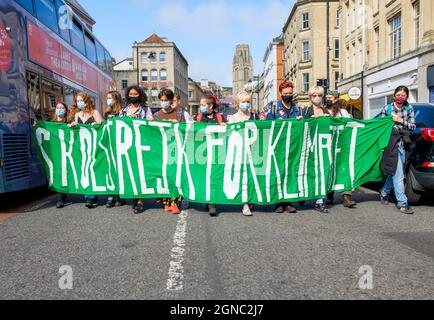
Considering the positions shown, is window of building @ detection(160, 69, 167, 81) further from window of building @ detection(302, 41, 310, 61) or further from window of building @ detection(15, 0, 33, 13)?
window of building @ detection(15, 0, 33, 13)

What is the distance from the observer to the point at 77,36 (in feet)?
35.6

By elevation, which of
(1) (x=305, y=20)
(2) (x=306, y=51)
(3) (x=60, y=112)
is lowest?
(3) (x=60, y=112)

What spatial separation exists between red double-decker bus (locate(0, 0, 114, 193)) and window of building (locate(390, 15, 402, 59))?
66.1ft

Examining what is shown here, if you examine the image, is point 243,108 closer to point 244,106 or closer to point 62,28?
point 244,106

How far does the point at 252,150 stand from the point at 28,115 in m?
3.97

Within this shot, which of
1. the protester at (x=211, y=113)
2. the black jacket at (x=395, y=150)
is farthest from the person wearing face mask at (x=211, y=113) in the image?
the black jacket at (x=395, y=150)

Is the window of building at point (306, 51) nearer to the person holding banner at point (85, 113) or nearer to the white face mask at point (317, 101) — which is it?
the white face mask at point (317, 101)

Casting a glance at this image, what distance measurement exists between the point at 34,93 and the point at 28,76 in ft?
1.16

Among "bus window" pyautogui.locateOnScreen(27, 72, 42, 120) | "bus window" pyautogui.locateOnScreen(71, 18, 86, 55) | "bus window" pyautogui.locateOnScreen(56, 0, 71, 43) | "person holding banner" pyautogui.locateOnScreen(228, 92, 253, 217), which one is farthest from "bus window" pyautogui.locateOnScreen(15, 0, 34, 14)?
"person holding banner" pyautogui.locateOnScreen(228, 92, 253, 217)

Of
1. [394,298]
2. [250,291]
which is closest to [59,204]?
[250,291]

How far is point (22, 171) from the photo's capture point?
6.84 meters

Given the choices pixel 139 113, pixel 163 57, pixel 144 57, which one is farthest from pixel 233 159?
pixel 144 57

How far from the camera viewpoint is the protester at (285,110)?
6426 mm

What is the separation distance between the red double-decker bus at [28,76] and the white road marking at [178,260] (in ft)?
10.0
